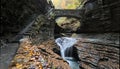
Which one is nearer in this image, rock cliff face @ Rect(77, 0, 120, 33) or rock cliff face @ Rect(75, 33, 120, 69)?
rock cliff face @ Rect(75, 33, 120, 69)

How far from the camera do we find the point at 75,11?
2995 centimetres

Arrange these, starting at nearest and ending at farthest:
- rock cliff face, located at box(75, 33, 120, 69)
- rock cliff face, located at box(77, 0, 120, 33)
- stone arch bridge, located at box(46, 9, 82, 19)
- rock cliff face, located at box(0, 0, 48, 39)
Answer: rock cliff face, located at box(0, 0, 48, 39), rock cliff face, located at box(75, 33, 120, 69), rock cliff face, located at box(77, 0, 120, 33), stone arch bridge, located at box(46, 9, 82, 19)

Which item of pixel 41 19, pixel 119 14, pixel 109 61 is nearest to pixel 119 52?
pixel 109 61

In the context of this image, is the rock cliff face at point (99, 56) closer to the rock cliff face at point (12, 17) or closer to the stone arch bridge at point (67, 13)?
the rock cliff face at point (12, 17)

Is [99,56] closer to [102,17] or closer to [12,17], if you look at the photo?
[12,17]

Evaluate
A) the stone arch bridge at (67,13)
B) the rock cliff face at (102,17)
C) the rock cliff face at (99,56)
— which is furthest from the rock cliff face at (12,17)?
the stone arch bridge at (67,13)

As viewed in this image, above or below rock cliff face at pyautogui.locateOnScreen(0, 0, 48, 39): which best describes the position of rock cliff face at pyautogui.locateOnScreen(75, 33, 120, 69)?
below

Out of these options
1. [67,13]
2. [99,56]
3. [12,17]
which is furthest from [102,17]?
[12,17]

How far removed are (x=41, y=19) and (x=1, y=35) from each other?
3.46 meters

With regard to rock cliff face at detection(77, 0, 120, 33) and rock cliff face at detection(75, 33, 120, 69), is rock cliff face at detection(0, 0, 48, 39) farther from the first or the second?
rock cliff face at detection(77, 0, 120, 33)

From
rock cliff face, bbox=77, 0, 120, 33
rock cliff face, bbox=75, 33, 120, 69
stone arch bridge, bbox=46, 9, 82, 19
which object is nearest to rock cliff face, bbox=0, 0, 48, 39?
rock cliff face, bbox=75, 33, 120, 69

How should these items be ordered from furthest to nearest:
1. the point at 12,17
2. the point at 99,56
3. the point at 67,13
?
the point at 67,13 < the point at 99,56 < the point at 12,17

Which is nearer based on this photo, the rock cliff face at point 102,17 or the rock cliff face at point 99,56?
the rock cliff face at point 99,56

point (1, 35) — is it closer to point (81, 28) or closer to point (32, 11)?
point (32, 11)
